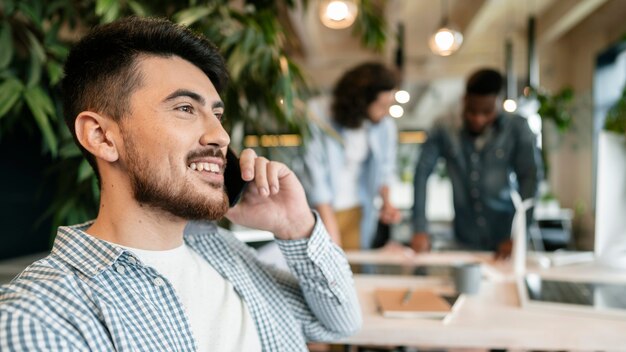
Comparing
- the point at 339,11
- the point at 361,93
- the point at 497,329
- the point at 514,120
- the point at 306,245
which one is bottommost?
the point at 497,329

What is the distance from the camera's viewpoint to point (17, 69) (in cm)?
144

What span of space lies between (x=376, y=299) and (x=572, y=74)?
6.53m

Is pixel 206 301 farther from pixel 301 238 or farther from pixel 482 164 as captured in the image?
pixel 482 164

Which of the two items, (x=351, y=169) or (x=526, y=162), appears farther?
(x=351, y=169)

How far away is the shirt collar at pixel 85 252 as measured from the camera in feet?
2.70

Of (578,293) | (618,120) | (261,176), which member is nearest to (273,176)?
(261,176)

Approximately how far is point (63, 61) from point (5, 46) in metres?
0.15

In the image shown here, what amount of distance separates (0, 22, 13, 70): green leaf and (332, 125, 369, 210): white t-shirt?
1.66 meters

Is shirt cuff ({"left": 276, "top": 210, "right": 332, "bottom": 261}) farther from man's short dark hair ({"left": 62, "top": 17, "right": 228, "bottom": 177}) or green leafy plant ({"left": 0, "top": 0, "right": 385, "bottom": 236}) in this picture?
green leafy plant ({"left": 0, "top": 0, "right": 385, "bottom": 236})

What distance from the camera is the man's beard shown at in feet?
3.07

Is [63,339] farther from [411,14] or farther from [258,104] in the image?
[411,14]

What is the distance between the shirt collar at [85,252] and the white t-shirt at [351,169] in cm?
180

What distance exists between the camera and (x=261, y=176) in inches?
43.4

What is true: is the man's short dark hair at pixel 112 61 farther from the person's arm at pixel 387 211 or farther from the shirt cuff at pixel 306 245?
the person's arm at pixel 387 211
